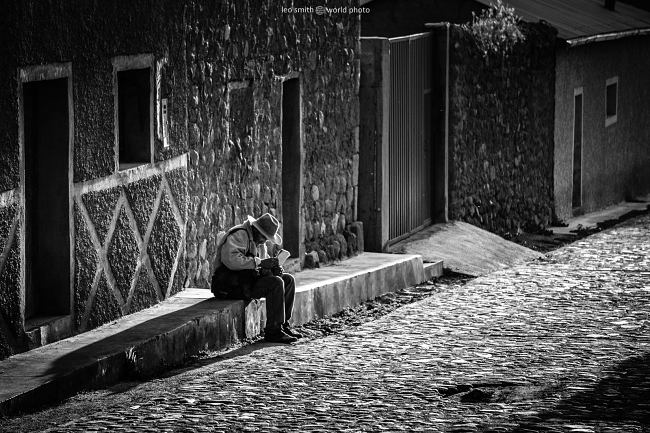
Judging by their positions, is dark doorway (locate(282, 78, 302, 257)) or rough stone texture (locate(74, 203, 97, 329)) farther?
dark doorway (locate(282, 78, 302, 257))

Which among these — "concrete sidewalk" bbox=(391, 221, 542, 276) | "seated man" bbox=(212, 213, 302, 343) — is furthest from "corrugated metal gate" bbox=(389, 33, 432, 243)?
"seated man" bbox=(212, 213, 302, 343)

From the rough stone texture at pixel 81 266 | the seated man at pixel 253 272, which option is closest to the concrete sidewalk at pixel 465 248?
the seated man at pixel 253 272

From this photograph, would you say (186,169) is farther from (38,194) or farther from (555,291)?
(555,291)

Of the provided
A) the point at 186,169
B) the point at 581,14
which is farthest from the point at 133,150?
the point at 581,14

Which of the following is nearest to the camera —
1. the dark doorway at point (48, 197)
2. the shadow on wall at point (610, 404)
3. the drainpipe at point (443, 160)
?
the shadow on wall at point (610, 404)

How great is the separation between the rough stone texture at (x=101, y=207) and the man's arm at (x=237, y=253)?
104cm

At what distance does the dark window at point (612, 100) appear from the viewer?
2584 centimetres

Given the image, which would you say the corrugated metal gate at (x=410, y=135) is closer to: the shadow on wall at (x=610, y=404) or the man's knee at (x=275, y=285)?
the man's knee at (x=275, y=285)

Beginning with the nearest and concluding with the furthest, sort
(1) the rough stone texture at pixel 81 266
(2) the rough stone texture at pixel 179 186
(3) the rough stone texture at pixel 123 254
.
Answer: (1) the rough stone texture at pixel 81 266 → (3) the rough stone texture at pixel 123 254 → (2) the rough stone texture at pixel 179 186

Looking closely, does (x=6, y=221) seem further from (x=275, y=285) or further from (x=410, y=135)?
(x=410, y=135)

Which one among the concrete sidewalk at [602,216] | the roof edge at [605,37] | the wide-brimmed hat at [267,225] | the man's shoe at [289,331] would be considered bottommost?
the concrete sidewalk at [602,216]

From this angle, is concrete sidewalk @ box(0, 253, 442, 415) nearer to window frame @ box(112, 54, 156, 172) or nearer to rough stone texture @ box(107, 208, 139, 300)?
rough stone texture @ box(107, 208, 139, 300)

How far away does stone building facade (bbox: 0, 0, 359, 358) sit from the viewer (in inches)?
360

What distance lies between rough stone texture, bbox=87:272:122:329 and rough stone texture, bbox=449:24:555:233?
8509 millimetres
